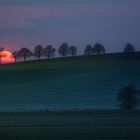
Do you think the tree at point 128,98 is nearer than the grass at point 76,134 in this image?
No

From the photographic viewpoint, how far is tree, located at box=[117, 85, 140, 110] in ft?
203

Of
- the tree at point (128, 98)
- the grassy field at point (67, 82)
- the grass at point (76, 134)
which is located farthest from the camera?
the grassy field at point (67, 82)

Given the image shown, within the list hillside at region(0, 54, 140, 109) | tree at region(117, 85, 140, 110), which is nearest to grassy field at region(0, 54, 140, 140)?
hillside at region(0, 54, 140, 109)

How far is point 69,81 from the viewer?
82.3 meters

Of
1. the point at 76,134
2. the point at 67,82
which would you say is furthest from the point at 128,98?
the point at 76,134

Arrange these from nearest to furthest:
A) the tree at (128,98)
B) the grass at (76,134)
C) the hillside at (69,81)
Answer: the grass at (76,134) → the tree at (128,98) → the hillside at (69,81)

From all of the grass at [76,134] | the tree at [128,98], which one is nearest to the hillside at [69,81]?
the tree at [128,98]

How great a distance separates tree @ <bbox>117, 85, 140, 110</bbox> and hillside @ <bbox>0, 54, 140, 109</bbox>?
1.72 meters

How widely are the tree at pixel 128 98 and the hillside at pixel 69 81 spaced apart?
172cm

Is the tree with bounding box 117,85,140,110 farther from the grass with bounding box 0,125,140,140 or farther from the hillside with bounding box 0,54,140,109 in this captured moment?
the grass with bounding box 0,125,140,140

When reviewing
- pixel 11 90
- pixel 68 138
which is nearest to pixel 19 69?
pixel 11 90

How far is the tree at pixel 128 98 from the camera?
203 ft

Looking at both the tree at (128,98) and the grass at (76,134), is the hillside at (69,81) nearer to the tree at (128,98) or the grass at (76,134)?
the tree at (128,98)

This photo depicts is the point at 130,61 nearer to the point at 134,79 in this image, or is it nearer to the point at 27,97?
the point at 134,79
